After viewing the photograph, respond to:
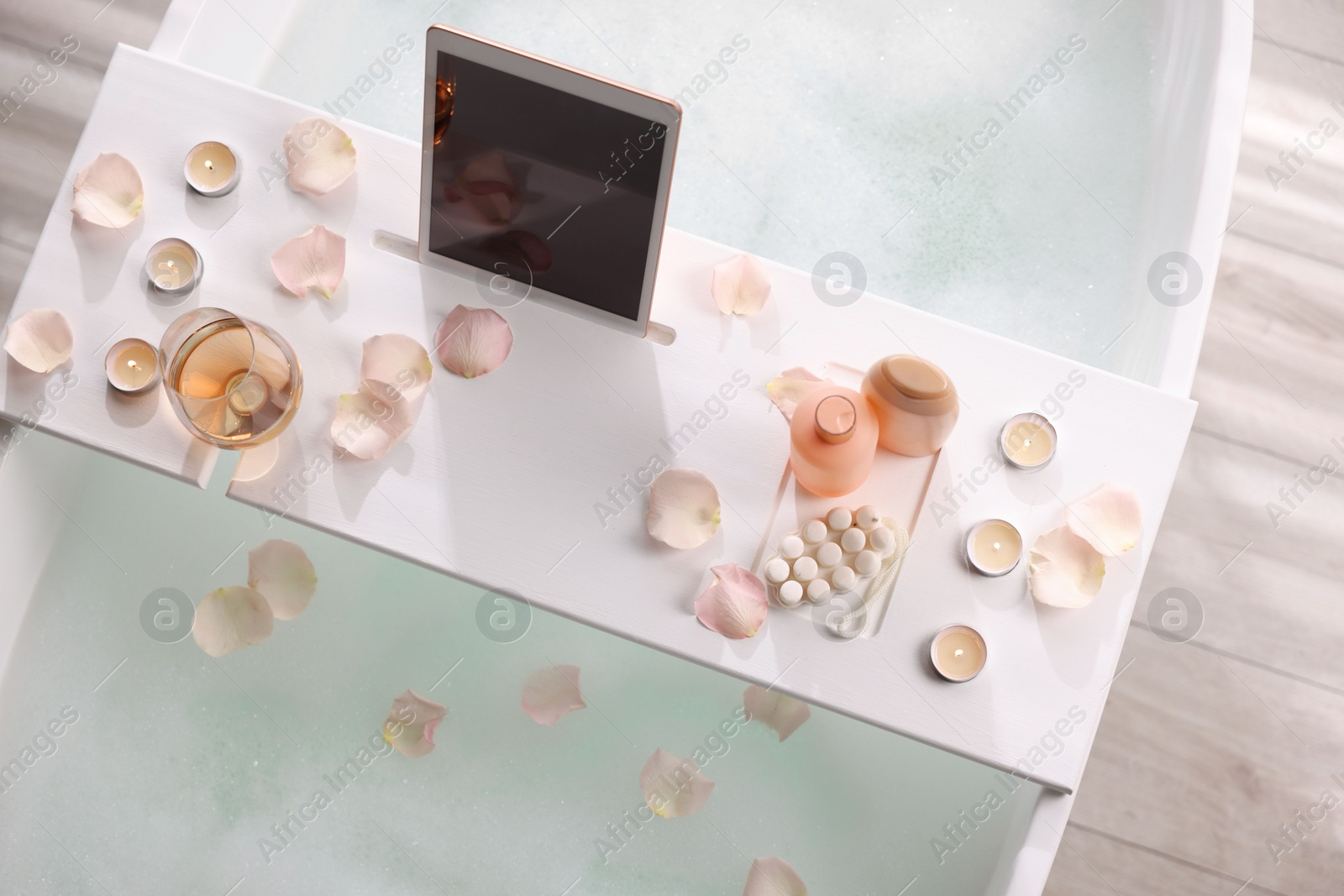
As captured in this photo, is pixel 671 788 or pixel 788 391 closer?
pixel 788 391

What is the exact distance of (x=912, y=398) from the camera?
33.3 inches

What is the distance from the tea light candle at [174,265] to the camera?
0.92 m

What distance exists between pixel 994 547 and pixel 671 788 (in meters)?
0.50

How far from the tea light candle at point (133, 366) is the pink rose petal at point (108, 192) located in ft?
0.41

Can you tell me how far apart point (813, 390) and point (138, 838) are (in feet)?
3.37

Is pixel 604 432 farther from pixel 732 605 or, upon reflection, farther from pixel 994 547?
pixel 994 547

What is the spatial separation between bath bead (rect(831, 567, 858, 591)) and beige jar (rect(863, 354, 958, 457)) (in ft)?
0.44

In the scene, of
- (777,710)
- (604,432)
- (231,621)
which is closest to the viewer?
(604,432)

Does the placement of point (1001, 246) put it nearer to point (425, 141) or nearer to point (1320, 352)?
point (1320, 352)

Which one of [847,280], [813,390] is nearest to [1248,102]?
[847,280]

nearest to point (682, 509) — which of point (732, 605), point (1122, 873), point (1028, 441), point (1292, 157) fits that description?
point (732, 605)

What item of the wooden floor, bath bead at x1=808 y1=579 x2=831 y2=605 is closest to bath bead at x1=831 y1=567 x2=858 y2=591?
bath bead at x1=808 y1=579 x2=831 y2=605

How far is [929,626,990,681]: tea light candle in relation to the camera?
Answer: 2.91 feet

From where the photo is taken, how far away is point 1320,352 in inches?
62.2
